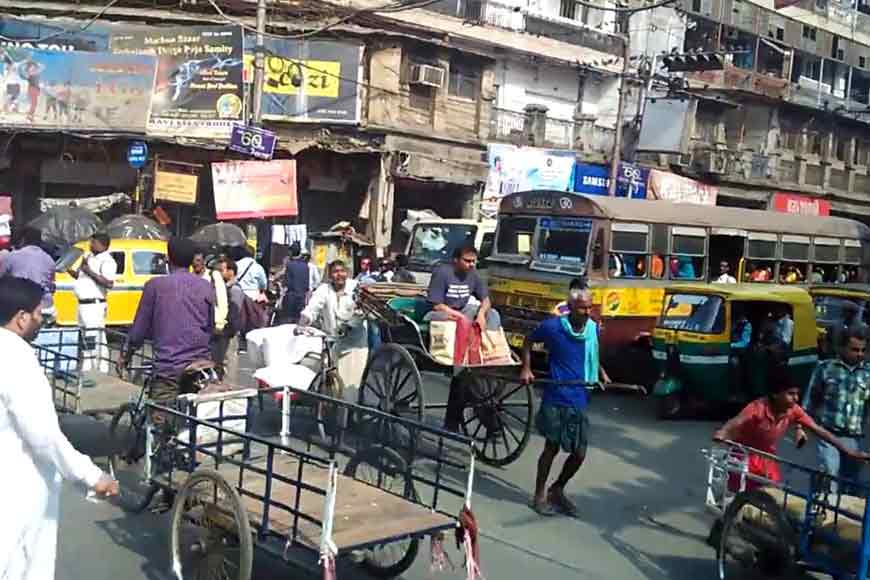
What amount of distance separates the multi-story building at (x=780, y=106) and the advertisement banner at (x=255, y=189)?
12875 mm

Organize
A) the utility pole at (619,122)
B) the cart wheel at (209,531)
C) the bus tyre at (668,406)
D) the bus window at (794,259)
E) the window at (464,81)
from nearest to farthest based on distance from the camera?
the cart wheel at (209,531) < the bus tyre at (668,406) < the bus window at (794,259) < the utility pole at (619,122) < the window at (464,81)

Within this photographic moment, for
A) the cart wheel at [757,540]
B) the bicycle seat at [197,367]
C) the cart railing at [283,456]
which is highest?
the bicycle seat at [197,367]

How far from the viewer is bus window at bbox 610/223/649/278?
13.1 meters

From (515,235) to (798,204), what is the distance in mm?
22323

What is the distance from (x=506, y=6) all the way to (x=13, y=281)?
23.6m

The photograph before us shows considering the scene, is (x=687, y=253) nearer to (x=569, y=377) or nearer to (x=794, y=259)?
(x=794, y=259)

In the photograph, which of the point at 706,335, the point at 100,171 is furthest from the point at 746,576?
the point at 100,171

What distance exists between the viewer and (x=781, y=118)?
33406 millimetres

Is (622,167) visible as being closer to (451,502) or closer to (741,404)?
(741,404)

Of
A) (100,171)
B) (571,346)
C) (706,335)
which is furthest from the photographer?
(100,171)

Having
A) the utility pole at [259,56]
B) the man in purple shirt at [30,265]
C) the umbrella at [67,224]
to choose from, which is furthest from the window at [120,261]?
the man in purple shirt at [30,265]

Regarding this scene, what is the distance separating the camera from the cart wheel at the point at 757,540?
5246 mm

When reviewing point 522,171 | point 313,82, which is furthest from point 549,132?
point 313,82

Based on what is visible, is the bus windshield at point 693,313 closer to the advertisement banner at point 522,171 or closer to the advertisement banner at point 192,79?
the advertisement banner at point 522,171
